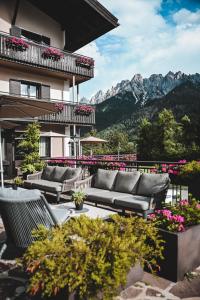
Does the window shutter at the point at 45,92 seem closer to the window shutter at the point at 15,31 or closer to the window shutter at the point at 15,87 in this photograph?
the window shutter at the point at 15,87

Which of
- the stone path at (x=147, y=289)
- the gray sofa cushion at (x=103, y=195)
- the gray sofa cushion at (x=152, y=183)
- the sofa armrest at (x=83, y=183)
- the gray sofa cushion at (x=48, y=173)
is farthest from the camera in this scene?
the gray sofa cushion at (x=48, y=173)

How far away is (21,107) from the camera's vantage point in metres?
7.07

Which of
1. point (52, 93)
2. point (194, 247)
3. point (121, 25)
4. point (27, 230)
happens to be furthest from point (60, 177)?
point (121, 25)

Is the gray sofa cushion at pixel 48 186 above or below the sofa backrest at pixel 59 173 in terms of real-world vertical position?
below

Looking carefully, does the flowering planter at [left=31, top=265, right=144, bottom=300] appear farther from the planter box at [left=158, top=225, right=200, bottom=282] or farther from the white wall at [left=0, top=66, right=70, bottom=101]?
the white wall at [left=0, top=66, right=70, bottom=101]

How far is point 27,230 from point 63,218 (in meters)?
0.89

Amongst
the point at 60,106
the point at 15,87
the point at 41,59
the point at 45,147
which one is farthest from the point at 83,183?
the point at 41,59

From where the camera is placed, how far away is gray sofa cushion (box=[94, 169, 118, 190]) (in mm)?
7027

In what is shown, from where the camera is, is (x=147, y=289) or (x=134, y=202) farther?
(x=134, y=202)

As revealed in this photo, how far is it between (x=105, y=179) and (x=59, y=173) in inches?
95.4

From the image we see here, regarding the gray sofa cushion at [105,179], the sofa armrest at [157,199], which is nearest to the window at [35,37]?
the gray sofa cushion at [105,179]

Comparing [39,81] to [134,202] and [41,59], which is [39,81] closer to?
[41,59]

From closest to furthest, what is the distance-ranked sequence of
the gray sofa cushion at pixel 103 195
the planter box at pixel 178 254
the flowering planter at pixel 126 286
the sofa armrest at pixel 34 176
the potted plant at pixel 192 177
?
the flowering planter at pixel 126 286 < the planter box at pixel 178 254 < the potted plant at pixel 192 177 < the gray sofa cushion at pixel 103 195 < the sofa armrest at pixel 34 176

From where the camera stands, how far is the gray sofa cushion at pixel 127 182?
644 centimetres
